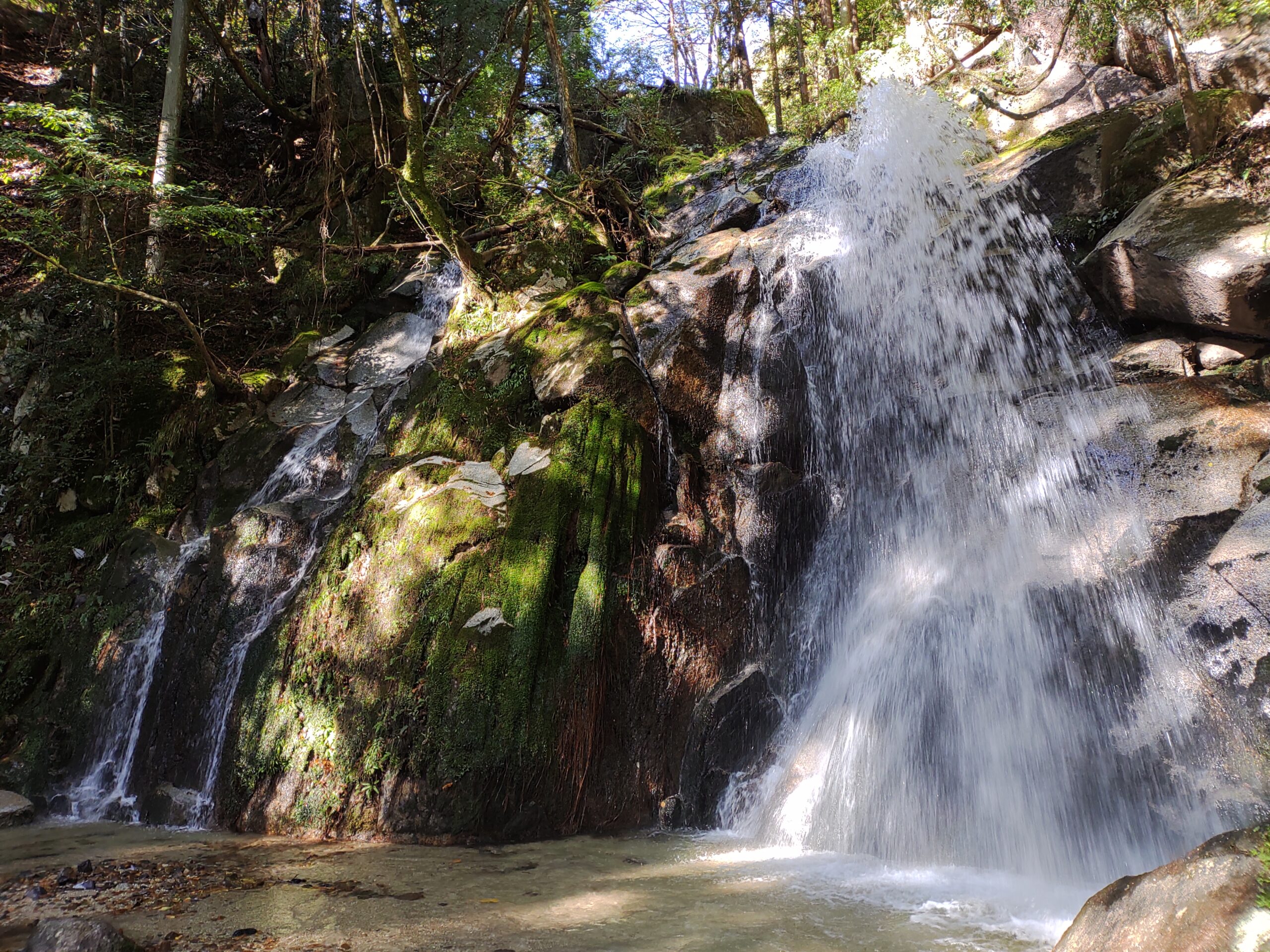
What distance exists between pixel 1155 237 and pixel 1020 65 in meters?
6.62

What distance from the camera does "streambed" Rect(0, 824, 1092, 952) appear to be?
3119 mm

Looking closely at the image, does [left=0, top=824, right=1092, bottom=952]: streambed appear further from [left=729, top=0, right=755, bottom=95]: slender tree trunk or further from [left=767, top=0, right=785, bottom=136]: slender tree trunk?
[left=729, top=0, right=755, bottom=95]: slender tree trunk

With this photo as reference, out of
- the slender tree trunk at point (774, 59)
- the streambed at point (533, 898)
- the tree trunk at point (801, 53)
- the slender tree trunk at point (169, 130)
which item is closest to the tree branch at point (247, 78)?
the slender tree trunk at point (169, 130)

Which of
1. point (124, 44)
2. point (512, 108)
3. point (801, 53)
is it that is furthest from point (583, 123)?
point (124, 44)

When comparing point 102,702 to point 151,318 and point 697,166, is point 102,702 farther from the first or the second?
point 697,166

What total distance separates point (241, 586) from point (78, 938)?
4.49 metres

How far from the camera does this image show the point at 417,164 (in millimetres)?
8438

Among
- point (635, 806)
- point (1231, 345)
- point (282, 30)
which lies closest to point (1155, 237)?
point (1231, 345)

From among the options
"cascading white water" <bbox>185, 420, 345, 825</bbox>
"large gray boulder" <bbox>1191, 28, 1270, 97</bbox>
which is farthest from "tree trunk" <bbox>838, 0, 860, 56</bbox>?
"cascading white water" <bbox>185, 420, 345, 825</bbox>

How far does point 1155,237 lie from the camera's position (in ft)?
20.2

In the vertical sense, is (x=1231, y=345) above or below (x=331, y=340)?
below

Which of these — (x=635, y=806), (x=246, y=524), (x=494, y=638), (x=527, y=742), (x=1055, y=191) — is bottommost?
(x=635, y=806)

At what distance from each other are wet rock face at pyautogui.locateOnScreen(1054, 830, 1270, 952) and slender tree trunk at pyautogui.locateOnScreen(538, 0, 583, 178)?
10.1 meters

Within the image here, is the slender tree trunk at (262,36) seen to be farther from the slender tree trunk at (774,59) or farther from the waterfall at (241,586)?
the slender tree trunk at (774,59)
